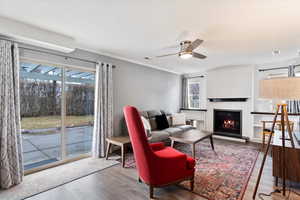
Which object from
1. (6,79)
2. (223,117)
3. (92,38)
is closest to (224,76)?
(223,117)

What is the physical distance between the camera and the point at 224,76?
17.4ft

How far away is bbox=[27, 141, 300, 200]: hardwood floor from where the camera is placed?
2.05 m

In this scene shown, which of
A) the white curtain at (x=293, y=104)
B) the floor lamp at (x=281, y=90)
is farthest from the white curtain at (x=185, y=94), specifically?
the floor lamp at (x=281, y=90)

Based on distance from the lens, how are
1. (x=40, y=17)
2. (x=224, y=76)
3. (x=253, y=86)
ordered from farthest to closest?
(x=224, y=76)
(x=253, y=86)
(x=40, y=17)

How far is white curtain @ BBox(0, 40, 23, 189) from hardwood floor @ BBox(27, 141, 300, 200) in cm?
60

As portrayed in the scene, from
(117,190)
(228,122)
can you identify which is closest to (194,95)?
(228,122)

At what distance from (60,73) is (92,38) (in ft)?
3.31

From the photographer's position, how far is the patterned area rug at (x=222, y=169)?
2.19 metres

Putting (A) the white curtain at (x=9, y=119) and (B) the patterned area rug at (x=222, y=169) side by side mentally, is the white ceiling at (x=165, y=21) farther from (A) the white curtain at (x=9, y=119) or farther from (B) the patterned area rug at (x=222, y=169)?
(B) the patterned area rug at (x=222, y=169)

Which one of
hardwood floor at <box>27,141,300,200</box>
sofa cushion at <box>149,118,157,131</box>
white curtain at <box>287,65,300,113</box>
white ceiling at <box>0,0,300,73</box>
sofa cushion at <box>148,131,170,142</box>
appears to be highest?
white ceiling at <box>0,0,300,73</box>

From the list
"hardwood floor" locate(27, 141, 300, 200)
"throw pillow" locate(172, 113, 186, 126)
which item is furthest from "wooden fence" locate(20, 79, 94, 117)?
"throw pillow" locate(172, 113, 186, 126)

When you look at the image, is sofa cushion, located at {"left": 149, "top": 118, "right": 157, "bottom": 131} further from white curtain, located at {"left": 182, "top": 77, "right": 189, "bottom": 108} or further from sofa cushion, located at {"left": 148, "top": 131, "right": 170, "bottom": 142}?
white curtain, located at {"left": 182, "top": 77, "right": 189, "bottom": 108}

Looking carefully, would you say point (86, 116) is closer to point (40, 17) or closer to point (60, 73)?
point (60, 73)

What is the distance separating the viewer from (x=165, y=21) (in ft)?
7.24
